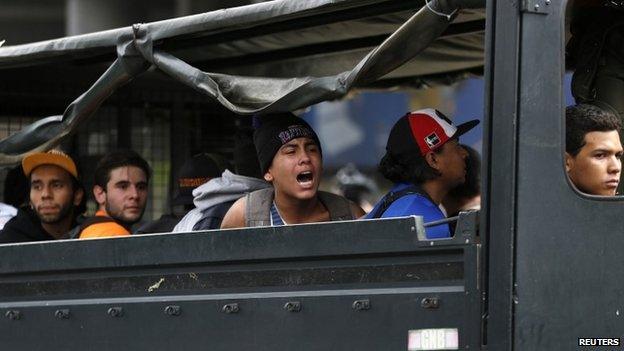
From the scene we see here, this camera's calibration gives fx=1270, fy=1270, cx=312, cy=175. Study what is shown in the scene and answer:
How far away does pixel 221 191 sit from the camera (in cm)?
500

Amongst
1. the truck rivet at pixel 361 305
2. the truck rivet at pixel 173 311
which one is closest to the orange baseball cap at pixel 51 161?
the truck rivet at pixel 173 311

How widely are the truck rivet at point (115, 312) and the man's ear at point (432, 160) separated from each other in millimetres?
1110

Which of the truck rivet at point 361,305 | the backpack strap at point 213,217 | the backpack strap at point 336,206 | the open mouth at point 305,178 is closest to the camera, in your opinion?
the truck rivet at point 361,305

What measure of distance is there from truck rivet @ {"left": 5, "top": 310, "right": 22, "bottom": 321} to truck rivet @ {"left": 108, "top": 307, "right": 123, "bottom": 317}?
43 cm

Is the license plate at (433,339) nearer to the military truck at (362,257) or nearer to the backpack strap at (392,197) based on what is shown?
the military truck at (362,257)

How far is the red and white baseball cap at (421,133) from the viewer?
4203 millimetres

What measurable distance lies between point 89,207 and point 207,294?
2947 mm

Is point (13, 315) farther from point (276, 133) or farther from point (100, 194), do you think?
point (100, 194)

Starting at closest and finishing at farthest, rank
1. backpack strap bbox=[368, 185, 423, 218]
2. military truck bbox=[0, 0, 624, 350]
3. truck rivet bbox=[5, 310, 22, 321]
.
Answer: military truck bbox=[0, 0, 624, 350]
backpack strap bbox=[368, 185, 423, 218]
truck rivet bbox=[5, 310, 22, 321]

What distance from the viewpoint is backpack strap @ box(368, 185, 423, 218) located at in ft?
13.3

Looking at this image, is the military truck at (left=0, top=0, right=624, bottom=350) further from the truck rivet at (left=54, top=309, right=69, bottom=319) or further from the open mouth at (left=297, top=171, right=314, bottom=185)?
the open mouth at (left=297, top=171, right=314, bottom=185)

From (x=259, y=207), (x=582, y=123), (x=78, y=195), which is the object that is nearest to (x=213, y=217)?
(x=259, y=207)

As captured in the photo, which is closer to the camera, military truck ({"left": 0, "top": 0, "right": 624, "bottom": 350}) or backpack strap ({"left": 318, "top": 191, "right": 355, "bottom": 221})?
military truck ({"left": 0, "top": 0, "right": 624, "bottom": 350})

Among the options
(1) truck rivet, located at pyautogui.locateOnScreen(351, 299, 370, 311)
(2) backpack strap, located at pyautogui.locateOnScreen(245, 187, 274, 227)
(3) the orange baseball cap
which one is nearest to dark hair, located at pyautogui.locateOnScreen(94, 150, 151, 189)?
(3) the orange baseball cap
